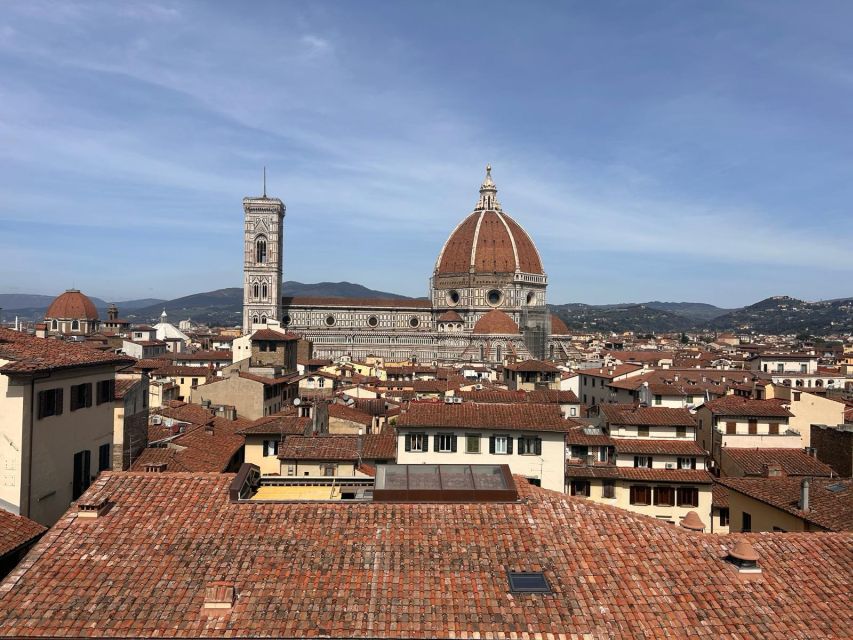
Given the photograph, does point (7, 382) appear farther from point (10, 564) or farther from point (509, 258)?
point (509, 258)

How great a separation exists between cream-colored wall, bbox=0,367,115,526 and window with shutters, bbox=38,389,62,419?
104 mm

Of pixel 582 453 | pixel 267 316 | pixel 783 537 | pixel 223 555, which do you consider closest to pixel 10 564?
pixel 223 555

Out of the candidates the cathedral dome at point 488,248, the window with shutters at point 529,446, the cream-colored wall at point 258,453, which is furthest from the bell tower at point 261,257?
the window with shutters at point 529,446

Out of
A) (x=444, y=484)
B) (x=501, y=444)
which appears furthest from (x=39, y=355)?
(x=501, y=444)

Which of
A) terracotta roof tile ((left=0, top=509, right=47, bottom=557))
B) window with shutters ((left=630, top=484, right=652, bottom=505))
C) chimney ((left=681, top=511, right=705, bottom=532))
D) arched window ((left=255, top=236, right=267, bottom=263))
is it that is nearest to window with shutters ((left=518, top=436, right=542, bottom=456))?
window with shutters ((left=630, top=484, right=652, bottom=505))

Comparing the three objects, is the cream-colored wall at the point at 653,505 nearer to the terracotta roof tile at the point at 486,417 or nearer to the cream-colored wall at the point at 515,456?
the cream-colored wall at the point at 515,456

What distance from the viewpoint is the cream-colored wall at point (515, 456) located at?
78.5 ft

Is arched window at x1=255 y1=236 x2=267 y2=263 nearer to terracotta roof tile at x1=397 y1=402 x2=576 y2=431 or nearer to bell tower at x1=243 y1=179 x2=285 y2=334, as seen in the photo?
bell tower at x1=243 y1=179 x2=285 y2=334

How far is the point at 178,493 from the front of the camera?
11352mm

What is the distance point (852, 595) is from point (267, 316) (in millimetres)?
122141

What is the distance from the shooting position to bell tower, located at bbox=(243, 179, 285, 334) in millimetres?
129000

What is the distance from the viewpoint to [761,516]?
2011cm

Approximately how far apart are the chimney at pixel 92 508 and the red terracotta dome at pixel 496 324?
378 ft

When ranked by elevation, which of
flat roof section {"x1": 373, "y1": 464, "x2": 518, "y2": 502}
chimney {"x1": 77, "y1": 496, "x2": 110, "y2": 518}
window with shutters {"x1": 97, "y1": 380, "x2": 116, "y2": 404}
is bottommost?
chimney {"x1": 77, "y1": 496, "x2": 110, "y2": 518}
